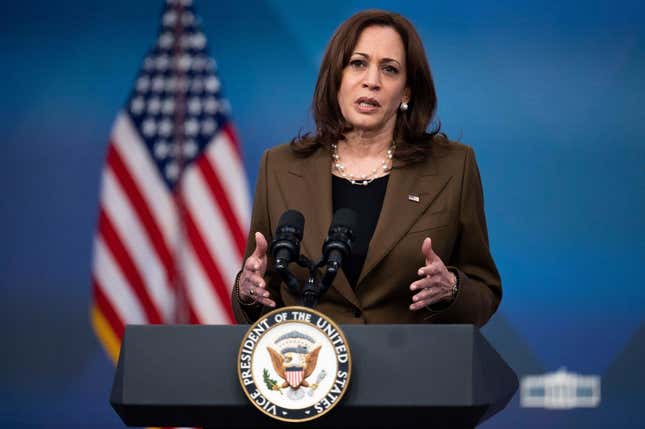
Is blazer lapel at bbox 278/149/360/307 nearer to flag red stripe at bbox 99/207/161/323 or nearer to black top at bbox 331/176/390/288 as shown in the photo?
black top at bbox 331/176/390/288

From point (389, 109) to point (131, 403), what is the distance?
104 centimetres

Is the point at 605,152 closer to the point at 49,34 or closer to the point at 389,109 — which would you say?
the point at 389,109

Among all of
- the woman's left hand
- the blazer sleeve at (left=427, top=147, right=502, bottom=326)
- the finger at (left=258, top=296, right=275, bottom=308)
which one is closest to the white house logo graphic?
the blazer sleeve at (left=427, top=147, right=502, bottom=326)

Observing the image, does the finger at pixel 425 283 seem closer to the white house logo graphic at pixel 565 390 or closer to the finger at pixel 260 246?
the finger at pixel 260 246

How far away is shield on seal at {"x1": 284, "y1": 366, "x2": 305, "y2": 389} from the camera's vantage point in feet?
5.67

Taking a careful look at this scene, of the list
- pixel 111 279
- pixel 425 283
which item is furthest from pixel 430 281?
pixel 111 279

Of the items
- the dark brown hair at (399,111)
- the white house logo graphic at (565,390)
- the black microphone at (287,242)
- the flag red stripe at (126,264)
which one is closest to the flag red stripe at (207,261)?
the flag red stripe at (126,264)

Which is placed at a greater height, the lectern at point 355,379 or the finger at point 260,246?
the finger at point 260,246

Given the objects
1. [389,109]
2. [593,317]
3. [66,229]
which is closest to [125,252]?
[66,229]

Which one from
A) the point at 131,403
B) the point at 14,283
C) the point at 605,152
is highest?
the point at 131,403

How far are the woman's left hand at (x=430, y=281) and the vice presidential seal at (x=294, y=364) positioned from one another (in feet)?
1.17

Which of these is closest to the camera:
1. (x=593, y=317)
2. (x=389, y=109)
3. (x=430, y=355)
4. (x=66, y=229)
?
(x=430, y=355)

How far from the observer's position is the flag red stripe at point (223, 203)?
4379mm

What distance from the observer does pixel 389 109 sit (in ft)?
8.43
